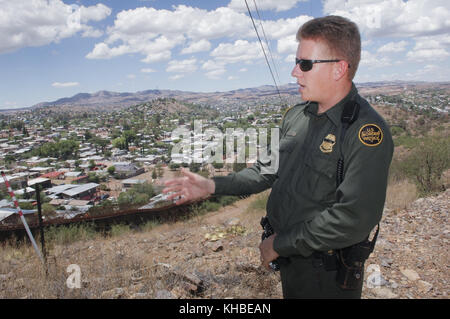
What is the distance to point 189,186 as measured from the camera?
1474 mm

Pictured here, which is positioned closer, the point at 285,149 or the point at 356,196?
the point at 356,196

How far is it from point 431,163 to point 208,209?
8843mm

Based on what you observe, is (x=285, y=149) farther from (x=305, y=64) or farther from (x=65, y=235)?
(x=65, y=235)

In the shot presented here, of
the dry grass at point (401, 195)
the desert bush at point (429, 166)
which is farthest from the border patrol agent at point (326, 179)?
the desert bush at point (429, 166)

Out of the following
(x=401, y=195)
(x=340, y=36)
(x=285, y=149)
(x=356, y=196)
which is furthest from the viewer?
(x=401, y=195)

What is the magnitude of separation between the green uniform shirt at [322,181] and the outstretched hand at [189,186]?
0.06 metres

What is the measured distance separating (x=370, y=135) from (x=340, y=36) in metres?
0.41

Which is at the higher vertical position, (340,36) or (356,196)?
(340,36)

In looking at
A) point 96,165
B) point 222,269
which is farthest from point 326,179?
point 96,165

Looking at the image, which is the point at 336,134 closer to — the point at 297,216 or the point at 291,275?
the point at 297,216

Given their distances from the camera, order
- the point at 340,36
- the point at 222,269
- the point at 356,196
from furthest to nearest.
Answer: the point at 222,269
the point at 340,36
the point at 356,196

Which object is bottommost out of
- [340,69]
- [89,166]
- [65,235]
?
[89,166]

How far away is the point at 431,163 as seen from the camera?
8.48 metres

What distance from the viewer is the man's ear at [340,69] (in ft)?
3.80
